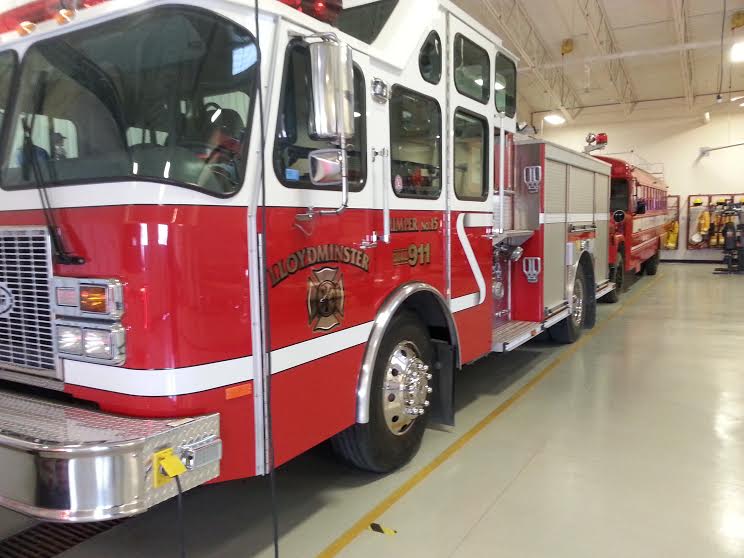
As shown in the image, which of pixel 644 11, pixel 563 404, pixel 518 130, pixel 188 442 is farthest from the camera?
pixel 644 11

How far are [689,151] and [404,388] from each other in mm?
19284

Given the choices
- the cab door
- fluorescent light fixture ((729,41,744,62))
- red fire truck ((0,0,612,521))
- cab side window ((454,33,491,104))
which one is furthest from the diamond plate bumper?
fluorescent light fixture ((729,41,744,62))

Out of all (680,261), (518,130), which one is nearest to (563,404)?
(518,130)

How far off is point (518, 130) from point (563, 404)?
98.0 inches

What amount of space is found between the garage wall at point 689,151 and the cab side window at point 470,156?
1630 cm

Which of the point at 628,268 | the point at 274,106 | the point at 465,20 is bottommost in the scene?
the point at 628,268

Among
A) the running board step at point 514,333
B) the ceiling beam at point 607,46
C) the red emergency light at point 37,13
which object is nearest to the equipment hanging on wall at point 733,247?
the ceiling beam at point 607,46

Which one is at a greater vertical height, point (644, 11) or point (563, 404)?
point (644, 11)

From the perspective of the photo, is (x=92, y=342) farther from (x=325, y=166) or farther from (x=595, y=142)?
(x=595, y=142)

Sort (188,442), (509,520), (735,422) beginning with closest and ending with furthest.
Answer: (188,442), (509,520), (735,422)

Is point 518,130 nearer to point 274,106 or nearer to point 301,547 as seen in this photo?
point 274,106

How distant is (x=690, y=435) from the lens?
4348 millimetres

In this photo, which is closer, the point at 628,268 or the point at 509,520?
the point at 509,520

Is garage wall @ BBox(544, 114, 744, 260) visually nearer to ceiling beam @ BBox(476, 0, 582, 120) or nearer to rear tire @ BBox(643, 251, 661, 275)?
ceiling beam @ BBox(476, 0, 582, 120)
